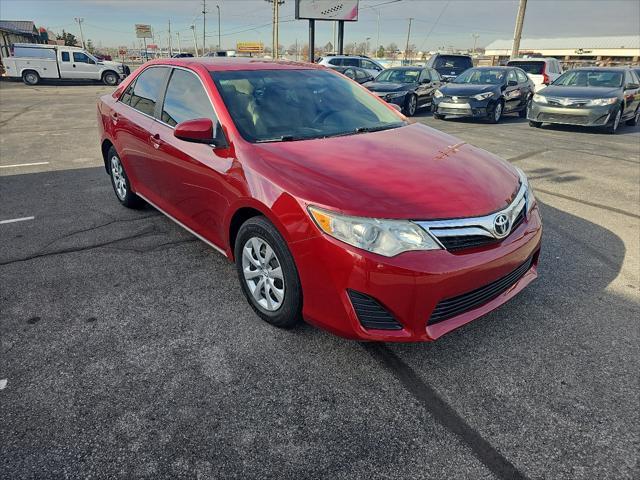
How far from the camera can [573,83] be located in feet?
38.1

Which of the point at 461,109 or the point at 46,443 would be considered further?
the point at 461,109

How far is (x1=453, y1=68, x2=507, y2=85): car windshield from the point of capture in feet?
42.1

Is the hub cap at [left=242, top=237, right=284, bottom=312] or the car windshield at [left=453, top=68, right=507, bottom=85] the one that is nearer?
the hub cap at [left=242, top=237, right=284, bottom=312]

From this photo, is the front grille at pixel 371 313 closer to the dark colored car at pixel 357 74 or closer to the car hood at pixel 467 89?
the car hood at pixel 467 89

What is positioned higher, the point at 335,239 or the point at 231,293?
the point at 335,239

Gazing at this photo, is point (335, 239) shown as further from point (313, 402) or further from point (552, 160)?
point (552, 160)

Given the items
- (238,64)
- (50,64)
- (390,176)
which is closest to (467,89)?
(238,64)

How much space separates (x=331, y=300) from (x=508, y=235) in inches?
42.9

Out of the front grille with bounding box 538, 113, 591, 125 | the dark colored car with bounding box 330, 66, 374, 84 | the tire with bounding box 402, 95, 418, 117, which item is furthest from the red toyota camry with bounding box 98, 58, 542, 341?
the dark colored car with bounding box 330, 66, 374, 84

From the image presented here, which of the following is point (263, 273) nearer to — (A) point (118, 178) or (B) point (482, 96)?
(A) point (118, 178)

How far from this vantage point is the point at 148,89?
414cm

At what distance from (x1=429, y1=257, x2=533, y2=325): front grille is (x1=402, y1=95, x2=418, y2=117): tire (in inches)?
462

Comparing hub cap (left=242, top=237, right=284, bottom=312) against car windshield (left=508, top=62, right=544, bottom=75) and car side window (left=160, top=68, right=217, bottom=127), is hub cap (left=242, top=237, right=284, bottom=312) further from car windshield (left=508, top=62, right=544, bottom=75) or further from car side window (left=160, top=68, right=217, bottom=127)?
car windshield (left=508, top=62, right=544, bottom=75)

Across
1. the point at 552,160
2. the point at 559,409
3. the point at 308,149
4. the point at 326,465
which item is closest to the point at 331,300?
the point at 326,465
